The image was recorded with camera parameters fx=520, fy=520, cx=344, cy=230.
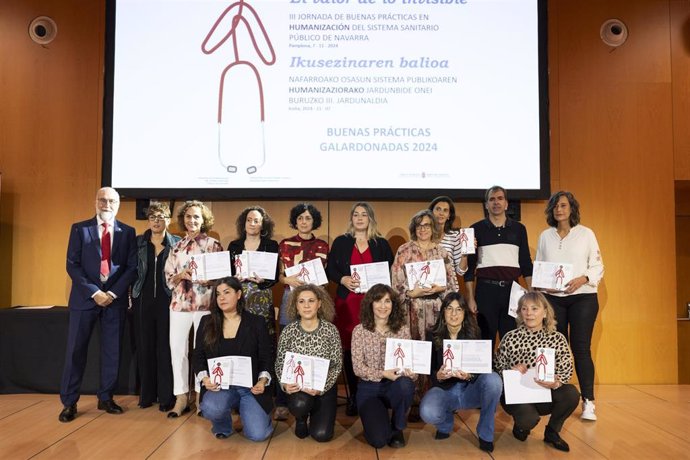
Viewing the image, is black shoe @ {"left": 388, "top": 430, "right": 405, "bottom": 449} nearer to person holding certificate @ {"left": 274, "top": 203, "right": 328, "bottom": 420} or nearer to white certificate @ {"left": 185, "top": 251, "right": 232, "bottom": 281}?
person holding certificate @ {"left": 274, "top": 203, "right": 328, "bottom": 420}

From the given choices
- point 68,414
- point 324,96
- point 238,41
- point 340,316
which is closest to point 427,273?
point 340,316

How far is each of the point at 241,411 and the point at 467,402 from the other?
147cm

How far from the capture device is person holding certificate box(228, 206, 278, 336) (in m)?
3.99

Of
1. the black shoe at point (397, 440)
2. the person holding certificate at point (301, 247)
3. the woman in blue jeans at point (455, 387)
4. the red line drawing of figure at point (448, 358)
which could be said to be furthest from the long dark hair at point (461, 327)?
the person holding certificate at point (301, 247)

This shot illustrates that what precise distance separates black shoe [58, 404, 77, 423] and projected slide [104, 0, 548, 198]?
2.10 m

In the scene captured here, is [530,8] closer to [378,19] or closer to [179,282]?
[378,19]

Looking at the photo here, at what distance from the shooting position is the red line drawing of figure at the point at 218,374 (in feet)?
11.0

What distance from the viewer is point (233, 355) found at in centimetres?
348

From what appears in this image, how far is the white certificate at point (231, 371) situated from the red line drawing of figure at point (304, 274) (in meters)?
0.76

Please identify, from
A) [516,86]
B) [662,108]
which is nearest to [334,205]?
[516,86]

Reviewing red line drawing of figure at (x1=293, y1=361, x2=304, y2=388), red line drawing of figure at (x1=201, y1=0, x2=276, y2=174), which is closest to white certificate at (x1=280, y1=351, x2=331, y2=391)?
red line drawing of figure at (x1=293, y1=361, x2=304, y2=388)

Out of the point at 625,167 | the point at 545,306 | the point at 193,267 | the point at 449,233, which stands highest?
the point at 625,167

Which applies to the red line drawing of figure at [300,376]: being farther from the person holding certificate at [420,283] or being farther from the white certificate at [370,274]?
the person holding certificate at [420,283]

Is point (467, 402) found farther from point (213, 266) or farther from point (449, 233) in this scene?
point (213, 266)
